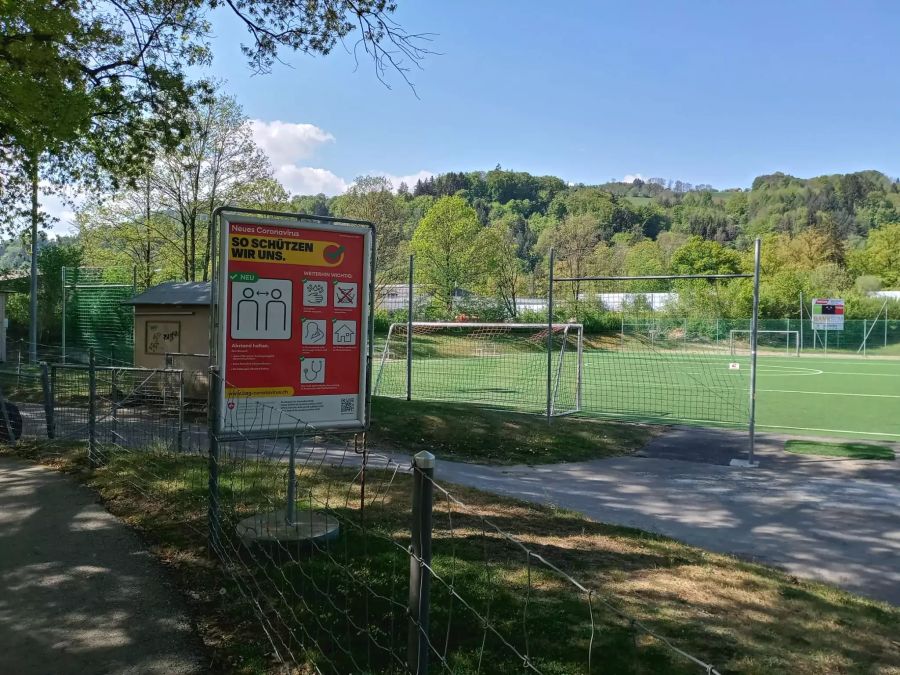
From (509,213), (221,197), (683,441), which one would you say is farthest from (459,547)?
(509,213)

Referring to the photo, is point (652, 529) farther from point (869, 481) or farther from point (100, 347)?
point (100, 347)

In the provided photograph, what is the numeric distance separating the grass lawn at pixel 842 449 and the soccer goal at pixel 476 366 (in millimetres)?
6933

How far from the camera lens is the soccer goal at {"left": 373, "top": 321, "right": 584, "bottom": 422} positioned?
67.2ft

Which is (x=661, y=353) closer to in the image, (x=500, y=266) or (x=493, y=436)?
(x=500, y=266)

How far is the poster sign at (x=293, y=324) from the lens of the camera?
17.8 ft

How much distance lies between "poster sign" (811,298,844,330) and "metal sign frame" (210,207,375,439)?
154 ft

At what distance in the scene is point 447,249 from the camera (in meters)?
53.9

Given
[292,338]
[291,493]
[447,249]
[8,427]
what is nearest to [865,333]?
[447,249]

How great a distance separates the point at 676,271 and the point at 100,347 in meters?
73.1

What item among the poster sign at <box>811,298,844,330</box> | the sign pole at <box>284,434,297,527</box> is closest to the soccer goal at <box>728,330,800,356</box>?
the poster sign at <box>811,298,844,330</box>

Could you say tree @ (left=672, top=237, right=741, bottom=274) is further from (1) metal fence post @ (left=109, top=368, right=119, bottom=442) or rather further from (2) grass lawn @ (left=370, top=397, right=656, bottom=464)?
(1) metal fence post @ (left=109, top=368, right=119, bottom=442)

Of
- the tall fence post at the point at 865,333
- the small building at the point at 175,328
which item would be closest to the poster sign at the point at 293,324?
the small building at the point at 175,328

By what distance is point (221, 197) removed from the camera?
95.7 feet

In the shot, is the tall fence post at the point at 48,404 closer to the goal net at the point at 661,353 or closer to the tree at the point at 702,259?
the goal net at the point at 661,353
